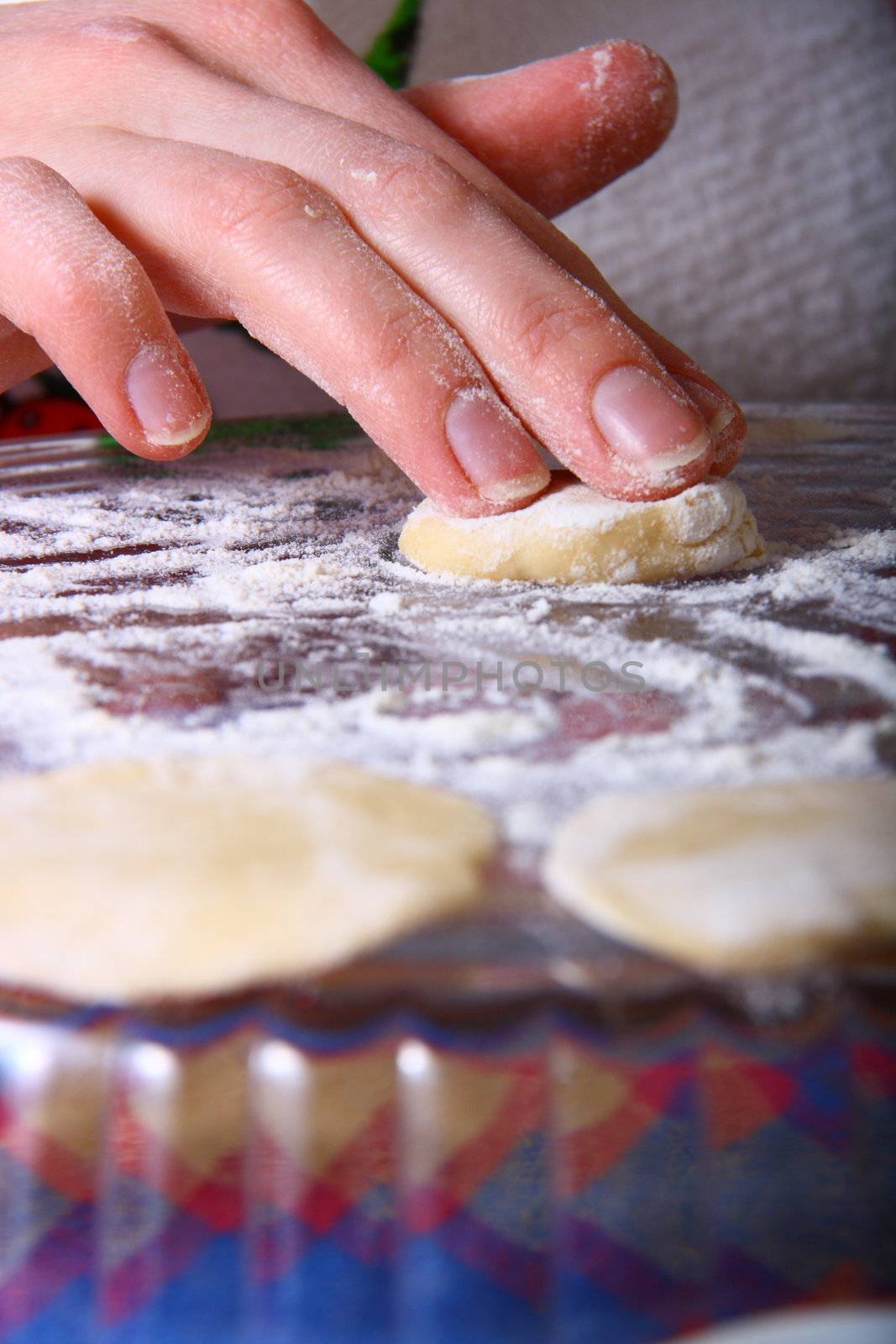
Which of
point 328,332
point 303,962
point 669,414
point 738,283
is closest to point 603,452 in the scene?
point 669,414

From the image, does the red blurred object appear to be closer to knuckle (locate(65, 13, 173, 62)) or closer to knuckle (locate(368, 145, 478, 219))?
knuckle (locate(65, 13, 173, 62))

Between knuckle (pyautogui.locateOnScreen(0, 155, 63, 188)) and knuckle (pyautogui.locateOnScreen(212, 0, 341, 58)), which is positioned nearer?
knuckle (pyautogui.locateOnScreen(0, 155, 63, 188))

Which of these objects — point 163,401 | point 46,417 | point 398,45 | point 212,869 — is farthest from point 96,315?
point 398,45

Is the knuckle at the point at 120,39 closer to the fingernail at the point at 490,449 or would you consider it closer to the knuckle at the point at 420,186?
the knuckle at the point at 420,186

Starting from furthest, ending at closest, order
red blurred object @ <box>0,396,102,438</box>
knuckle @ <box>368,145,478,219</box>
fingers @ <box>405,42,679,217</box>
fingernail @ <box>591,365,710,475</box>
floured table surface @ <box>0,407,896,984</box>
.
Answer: red blurred object @ <box>0,396,102,438</box>
fingers @ <box>405,42,679,217</box>
knuckle @ <box>368,145,478,219</box>
fingernail @ <box>591,365,710,475</box>
floured table surface @ <box>0,407,896,984</box>

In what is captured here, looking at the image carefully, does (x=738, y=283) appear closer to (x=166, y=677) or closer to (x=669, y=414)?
(x=669, y=414)

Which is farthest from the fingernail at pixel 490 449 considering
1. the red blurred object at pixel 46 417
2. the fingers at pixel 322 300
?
the red blurred object at pixel 46 417

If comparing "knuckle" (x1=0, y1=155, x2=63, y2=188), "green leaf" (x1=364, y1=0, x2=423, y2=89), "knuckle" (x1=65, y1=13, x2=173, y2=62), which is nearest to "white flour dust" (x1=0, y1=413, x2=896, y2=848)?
"knuckle" (x1=0, y1=155, x2=63, y2=188)
